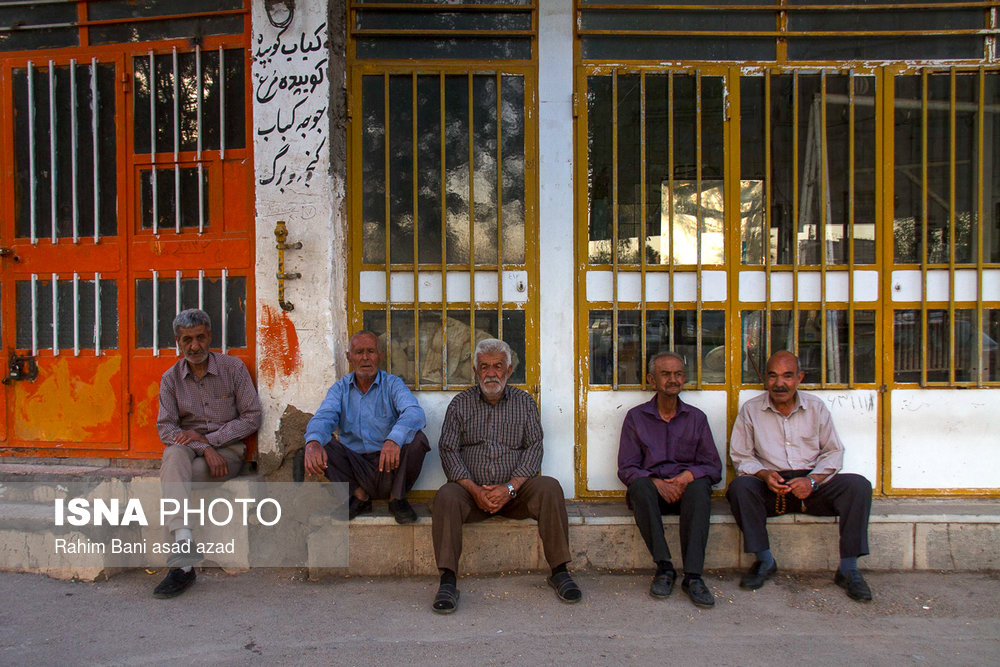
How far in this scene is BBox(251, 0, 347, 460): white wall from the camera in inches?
144

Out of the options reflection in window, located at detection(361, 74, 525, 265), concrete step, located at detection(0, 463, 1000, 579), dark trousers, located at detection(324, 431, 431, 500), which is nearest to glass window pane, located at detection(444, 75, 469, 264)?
reflection in window, located at detection(361, 74, 525, 265)

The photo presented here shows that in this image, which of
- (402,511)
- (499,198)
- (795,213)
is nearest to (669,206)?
(795,213)

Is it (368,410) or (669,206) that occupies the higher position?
(669,206)

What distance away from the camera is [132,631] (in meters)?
2.89

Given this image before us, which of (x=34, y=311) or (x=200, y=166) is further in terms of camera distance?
(x=34, y=311)

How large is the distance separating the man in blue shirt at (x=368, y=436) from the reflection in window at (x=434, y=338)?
24 cm

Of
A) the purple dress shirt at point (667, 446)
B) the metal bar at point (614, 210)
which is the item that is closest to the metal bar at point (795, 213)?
the purple dress shirt at point (667, 446)

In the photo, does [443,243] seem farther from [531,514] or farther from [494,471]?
[531,514]

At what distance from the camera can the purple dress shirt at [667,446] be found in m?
3.46

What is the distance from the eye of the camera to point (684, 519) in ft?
10.6

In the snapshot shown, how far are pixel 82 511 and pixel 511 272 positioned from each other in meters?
2.73

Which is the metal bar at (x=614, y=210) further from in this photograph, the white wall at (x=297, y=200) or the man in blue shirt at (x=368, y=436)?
the white wall at (x=297, y=200)

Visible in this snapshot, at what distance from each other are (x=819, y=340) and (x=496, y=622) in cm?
242

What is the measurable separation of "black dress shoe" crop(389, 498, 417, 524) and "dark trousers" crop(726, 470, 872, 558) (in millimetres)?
1660
